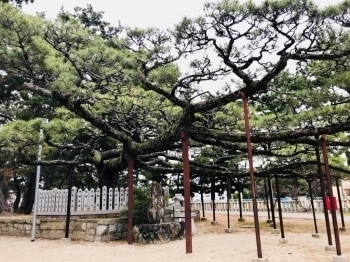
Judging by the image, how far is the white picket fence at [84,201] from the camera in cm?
999

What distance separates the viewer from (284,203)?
66.5 feet

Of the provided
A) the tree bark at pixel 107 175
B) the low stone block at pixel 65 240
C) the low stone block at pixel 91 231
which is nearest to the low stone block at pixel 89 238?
the low stone block at pixel 91 231

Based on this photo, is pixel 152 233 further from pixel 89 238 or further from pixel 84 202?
pixel 84 202

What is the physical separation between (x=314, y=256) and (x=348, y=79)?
3.24 meters

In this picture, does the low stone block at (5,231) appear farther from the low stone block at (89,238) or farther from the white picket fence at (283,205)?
the white picket fence at (283,205)

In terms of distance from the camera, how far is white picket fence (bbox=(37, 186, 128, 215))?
32.8ft

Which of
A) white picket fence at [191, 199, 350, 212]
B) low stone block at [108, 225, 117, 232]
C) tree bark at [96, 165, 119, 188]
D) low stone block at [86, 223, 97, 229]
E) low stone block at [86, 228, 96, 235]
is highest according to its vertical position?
tree bark at [96, 165, 119, 188]

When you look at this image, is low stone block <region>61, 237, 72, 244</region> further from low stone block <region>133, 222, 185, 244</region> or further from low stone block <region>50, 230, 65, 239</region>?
low stone block <region>133, 222, 185, 244</region>

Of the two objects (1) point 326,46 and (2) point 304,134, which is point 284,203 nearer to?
(2) point 304,134

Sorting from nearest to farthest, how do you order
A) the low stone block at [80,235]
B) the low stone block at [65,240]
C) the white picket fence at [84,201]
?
the low stone block at [65,240], the low stone block at [80,235], the white picket fence at [84,201]

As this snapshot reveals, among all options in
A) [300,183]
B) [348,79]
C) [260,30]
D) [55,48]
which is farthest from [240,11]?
[300,183]

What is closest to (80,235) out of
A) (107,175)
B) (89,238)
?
(89,238)

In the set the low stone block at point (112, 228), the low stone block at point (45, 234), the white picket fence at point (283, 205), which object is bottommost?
the low stone block at point (45, 234)

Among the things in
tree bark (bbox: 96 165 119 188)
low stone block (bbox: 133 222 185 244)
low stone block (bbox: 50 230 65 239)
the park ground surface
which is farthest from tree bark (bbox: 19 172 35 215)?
low stone block (bbox: 133 222 185 244)
